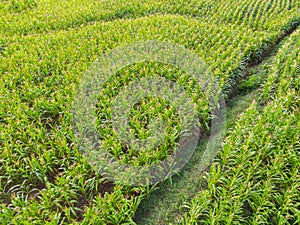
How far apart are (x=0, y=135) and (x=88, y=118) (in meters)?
1.63

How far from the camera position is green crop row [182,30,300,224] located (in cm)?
368

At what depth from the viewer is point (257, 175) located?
4.32 meters

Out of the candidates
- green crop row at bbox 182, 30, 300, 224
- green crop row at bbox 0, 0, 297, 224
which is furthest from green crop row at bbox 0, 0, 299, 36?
green crop row at bbox 182, 30, 300, 224

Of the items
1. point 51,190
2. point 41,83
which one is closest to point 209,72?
point 41,83

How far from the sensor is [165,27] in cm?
967

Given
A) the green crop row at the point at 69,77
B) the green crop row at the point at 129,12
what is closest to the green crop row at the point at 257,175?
the green crop row at the point at 69,77

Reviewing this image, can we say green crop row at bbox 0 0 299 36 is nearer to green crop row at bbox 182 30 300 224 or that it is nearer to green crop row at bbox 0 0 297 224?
green crop row at bbox 0 0 297 224

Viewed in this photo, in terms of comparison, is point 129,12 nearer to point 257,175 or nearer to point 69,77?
point 69,77

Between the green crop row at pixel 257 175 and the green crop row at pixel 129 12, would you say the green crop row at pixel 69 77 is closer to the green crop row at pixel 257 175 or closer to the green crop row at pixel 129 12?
the green crop row at pixel 129 12

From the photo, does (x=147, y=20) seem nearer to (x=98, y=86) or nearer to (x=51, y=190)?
(x=98, y=86)

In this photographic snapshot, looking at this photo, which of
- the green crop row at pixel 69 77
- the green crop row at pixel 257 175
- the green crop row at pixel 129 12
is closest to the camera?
the green crop row at pixel 257 175

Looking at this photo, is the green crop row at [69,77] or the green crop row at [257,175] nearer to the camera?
the green crop row at [257,175]

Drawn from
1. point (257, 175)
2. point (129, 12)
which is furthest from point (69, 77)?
point (129, 12)

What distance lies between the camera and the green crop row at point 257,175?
3.68m
